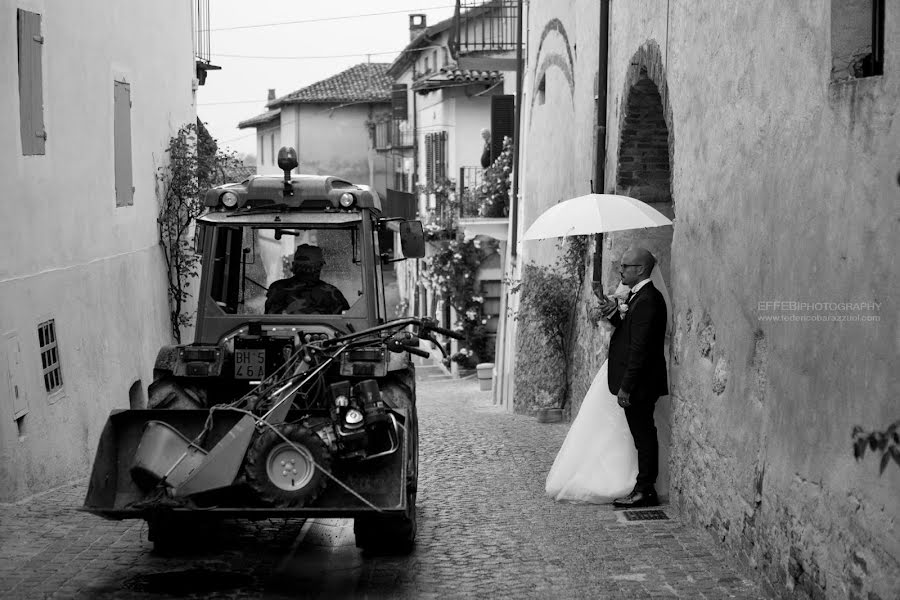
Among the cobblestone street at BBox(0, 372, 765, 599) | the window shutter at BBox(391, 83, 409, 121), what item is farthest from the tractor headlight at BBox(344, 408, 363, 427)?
the window shutter at BBox(391, 83, 409, 121)

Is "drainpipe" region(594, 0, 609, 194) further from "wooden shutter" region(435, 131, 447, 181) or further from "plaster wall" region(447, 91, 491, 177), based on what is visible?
"wooden shutter" region(435, 131, 447, 181)

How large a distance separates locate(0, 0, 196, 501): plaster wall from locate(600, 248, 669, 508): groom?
443 centimetres

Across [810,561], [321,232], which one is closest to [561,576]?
[810,561]

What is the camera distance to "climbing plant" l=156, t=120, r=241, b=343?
16375 mm

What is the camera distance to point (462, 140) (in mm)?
33281

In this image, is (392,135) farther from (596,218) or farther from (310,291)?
(310,291)

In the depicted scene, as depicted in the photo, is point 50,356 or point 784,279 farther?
point 50,356

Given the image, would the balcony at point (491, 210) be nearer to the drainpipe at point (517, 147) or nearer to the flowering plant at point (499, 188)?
the flowering plant at point (499, 188)

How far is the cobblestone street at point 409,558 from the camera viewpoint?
20.8ft

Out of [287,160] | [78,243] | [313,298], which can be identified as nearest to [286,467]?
[313,298]

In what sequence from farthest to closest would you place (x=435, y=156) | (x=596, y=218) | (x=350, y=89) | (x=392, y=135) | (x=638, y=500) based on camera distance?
(x=350, y=89)
(x=392, y=135)
(x=435, y=156)
(x=596, y=218)
(x=638, y=500)

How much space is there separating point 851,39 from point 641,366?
130 inches

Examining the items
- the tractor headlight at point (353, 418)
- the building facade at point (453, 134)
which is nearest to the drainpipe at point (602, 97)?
the tractor headlight at point (353, 418)

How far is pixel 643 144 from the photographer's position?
36.8 feet
